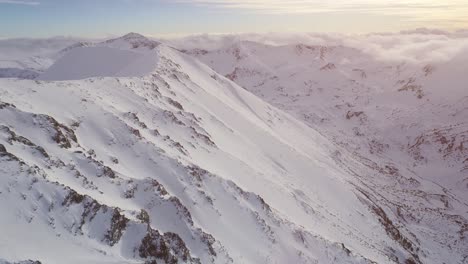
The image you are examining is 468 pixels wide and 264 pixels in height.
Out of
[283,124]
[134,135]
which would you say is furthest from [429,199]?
[134,135]

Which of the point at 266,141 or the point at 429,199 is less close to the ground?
the point at 266,141

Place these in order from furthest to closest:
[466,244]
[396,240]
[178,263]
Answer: [466,244] < [396,240] < [178,263]

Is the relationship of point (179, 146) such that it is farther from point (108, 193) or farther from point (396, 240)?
point (396, 240)

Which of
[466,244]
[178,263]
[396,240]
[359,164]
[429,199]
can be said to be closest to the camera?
[178,263]

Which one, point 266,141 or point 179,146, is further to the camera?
point 266,141

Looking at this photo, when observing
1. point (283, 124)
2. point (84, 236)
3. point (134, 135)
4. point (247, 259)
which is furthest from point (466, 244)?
point (84, 236)

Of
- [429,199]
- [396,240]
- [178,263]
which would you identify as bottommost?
[429,199]
